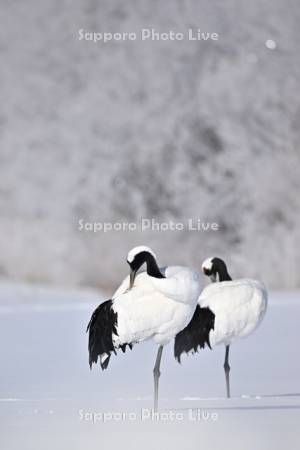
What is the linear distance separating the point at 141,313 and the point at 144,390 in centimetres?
54

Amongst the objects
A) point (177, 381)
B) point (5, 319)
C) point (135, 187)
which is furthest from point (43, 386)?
point (135, 187)

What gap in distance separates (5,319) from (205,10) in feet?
9.55

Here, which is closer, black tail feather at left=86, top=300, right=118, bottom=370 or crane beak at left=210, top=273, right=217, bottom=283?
black tail feather at left=86, top=300, right=118, bottom=370

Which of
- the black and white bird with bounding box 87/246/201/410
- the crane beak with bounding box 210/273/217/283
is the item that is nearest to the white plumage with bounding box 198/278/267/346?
the black and white bird with bounding box 87/246/201/410

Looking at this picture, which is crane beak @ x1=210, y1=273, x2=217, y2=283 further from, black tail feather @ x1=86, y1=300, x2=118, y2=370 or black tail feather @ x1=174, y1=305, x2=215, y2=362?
black tail feather @ x1=86, y1=300, x2=118, y2=370

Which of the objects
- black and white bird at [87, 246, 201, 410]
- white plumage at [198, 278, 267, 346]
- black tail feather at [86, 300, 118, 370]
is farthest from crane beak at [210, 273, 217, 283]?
black tail feather at [86, 300, 118, 370]

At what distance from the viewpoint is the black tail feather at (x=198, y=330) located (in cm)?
424

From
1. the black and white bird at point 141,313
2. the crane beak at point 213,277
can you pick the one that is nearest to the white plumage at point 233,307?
the black and white bird at point 141,313

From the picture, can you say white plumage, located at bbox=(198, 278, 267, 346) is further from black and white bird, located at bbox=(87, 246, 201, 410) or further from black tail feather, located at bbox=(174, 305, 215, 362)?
black and white bird, located at bbox=(87, 246, 201, 410)

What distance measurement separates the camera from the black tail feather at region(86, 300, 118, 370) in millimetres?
4066

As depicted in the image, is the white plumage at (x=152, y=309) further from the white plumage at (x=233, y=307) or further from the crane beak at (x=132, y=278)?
the white plumage at (x=233, y=307)

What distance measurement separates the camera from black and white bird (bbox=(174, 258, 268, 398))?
424cm

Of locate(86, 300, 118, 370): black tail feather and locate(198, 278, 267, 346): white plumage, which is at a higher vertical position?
locate(198, 278, 267, 346): white plumage

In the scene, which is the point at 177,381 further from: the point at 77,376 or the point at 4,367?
the point at 4,367
